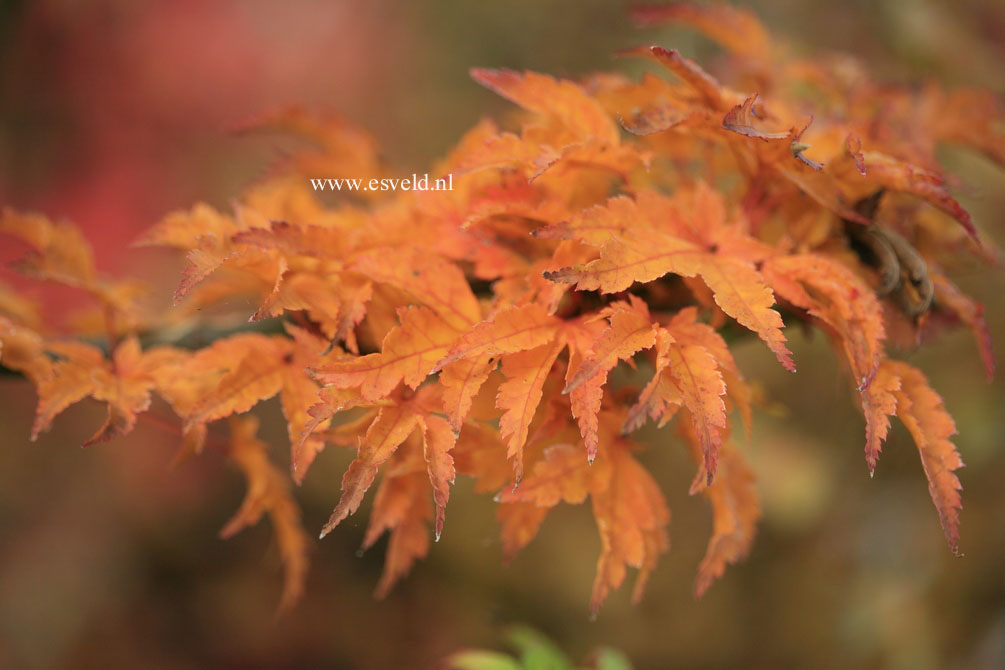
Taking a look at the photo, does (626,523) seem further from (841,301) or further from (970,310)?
(970,310)

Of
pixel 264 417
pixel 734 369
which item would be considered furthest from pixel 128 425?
pixel 264 417

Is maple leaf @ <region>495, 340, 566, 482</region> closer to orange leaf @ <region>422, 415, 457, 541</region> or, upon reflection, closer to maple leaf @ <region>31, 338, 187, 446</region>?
orange leaf @ <region>422, 415, 457, 541</region>

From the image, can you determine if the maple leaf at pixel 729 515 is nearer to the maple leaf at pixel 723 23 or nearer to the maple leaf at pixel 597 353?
the maple leaf at pixel 597 353

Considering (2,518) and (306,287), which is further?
(2,518)

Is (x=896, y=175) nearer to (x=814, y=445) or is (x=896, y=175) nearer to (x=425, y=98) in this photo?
(x=814, y=445)

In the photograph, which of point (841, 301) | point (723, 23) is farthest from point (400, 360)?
point (723, 23)

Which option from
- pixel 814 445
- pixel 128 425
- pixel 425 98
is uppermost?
pixel 128 425

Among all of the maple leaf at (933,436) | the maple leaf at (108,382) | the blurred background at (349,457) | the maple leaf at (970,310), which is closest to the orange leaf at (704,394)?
the maple leaf at (933,436)

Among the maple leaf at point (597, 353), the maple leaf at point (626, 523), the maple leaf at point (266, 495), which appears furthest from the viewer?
the maple leaf at point (266, 495)
